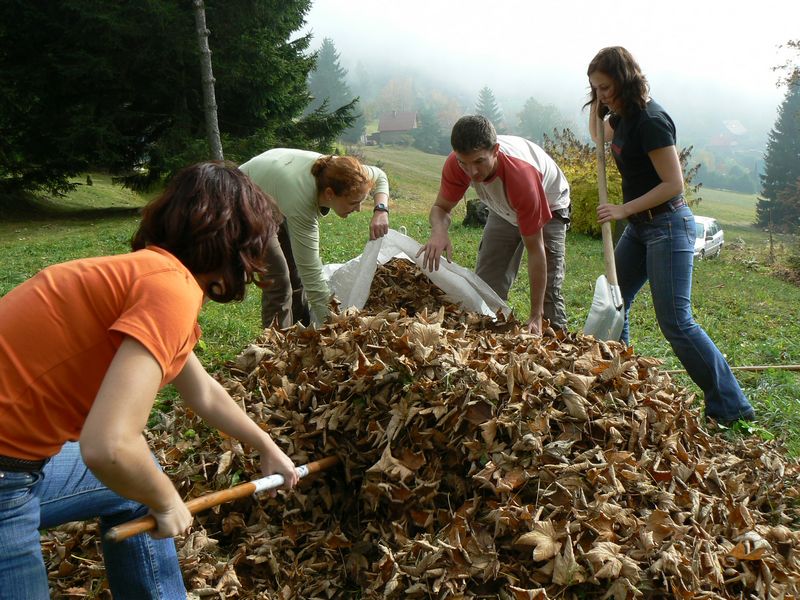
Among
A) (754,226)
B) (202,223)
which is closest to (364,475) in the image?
(202,223)

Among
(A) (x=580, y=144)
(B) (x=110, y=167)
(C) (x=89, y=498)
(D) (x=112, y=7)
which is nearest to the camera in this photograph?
(C) (x=89, y=498)

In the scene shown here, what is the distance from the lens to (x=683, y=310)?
324cm

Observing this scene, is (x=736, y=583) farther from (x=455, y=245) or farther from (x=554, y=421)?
(x=455, y=245)

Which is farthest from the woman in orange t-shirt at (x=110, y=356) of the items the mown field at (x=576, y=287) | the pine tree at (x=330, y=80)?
the pine tree at (x=330, y=80)

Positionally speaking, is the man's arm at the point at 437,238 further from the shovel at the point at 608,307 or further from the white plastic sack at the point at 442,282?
the shovel at the point at 608,307

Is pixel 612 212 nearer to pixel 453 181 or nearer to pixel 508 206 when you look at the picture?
pixel 508 206

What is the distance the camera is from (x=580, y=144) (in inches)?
588

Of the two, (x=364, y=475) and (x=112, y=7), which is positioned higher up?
(x=112, y=7)

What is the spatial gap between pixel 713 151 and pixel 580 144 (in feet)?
389

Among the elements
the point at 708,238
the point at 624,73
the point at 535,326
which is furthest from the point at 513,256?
the point at 708,238

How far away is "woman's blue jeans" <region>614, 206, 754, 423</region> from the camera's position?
324cm

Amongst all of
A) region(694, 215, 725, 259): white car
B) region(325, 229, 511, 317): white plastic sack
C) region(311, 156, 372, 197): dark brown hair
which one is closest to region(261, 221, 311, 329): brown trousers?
region(325, 229, 511, 317): white plastic sack

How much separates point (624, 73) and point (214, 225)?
8.22ft

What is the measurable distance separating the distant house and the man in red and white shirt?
6401cm
